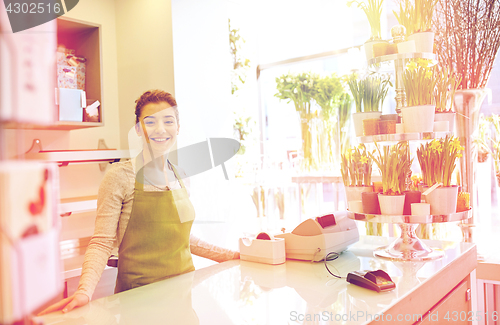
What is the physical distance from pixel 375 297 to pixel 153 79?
75.8 inches

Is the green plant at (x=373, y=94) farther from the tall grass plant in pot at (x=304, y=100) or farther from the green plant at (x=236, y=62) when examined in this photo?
the green plant at (x=236, y=62)

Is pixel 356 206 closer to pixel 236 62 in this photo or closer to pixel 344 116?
pixel 344 116

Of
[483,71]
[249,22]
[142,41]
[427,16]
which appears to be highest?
[249,22]

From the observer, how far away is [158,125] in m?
1.54

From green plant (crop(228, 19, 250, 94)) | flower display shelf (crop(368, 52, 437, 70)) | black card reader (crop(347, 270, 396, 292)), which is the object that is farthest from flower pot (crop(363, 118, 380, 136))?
green plant (crop(228, 19, 250, 94))

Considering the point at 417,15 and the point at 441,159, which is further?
the point at 417,15

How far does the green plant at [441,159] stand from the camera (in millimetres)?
1331

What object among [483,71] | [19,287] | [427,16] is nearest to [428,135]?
[427,16]

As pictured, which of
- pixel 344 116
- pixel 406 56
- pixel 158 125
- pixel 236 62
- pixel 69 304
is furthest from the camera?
pixel 236 62

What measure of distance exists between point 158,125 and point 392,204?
917 millimetres

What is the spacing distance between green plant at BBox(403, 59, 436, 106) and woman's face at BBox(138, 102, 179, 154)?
2.97ft

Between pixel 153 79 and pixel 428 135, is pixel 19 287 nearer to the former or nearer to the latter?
pixel 428 135

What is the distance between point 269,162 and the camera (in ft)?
11.4

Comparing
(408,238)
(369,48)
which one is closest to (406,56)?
(369,48)
